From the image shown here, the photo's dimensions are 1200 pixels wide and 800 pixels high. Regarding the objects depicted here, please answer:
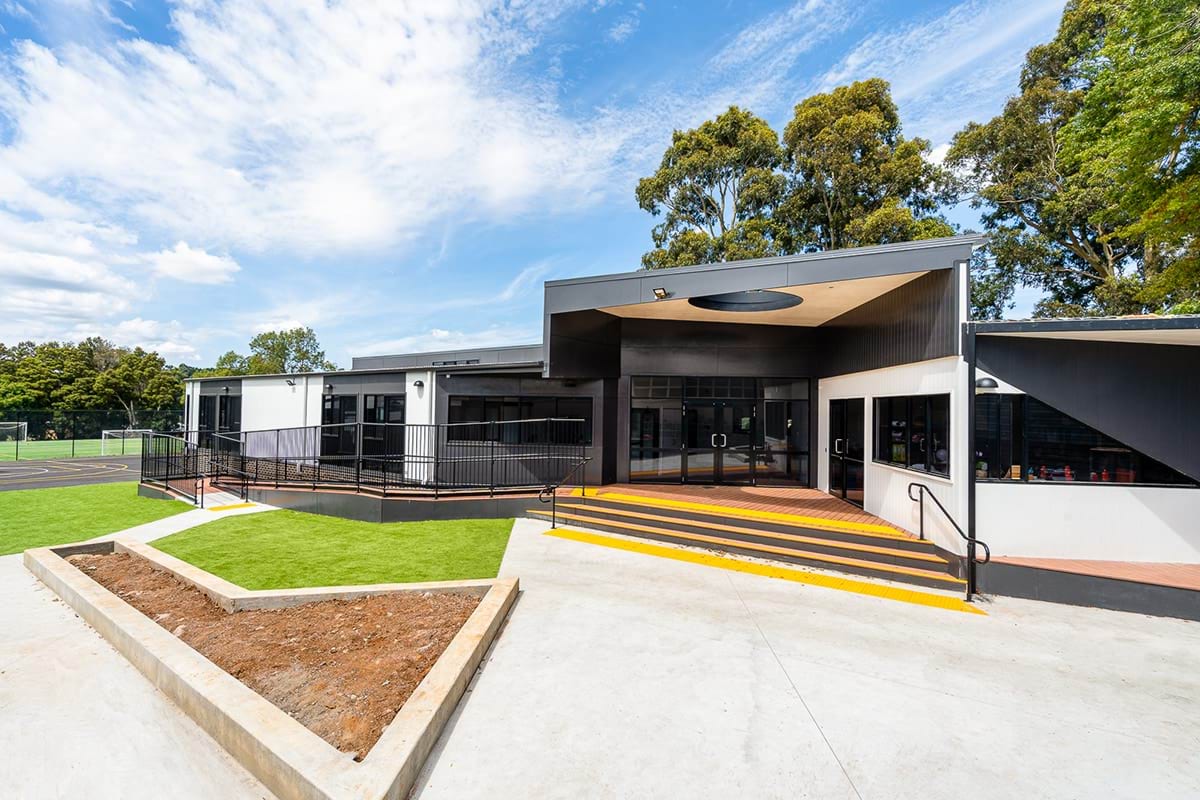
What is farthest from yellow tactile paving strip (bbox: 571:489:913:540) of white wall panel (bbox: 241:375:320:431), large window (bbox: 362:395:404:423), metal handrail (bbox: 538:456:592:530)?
white wall panel (bbox: 241:375:320:431)

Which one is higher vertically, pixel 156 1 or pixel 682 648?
pixel 156 1

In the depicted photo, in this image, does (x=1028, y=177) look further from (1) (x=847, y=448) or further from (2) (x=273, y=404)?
(2) (x=273, y=404)

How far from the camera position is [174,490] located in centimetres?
1127

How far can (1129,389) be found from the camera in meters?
5.74

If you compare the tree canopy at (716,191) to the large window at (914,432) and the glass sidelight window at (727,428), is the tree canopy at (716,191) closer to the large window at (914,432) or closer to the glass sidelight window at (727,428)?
the glass sidelight window at (727,428)

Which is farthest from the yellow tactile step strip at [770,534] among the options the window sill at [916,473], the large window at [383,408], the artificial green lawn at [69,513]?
the artificial green lawn at [69,513]

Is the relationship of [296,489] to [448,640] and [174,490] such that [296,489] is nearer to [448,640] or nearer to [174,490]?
[174,490]

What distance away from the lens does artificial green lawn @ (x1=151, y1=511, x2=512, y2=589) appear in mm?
5742

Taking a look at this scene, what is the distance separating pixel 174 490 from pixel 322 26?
1027cm

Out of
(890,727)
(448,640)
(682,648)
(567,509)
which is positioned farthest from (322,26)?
(890,727)

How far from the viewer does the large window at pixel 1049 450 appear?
5797 mm

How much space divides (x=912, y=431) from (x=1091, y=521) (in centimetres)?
210

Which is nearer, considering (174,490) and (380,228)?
(174,490)

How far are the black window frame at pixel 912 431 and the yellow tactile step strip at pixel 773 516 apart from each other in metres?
1.02
